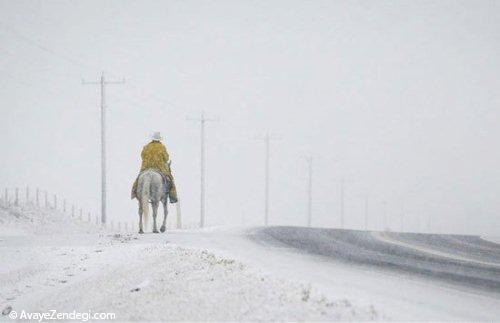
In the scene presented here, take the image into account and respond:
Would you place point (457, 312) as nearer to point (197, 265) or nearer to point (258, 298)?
point (258, 298)

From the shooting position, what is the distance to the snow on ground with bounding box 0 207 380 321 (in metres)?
6.91

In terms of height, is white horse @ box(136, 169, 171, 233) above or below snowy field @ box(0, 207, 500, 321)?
above

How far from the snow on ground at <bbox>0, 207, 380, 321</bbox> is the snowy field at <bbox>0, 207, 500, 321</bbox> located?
0.05ft

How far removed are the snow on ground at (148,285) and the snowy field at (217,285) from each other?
0.7 inches

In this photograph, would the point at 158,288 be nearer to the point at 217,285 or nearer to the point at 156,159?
the point at 217,285

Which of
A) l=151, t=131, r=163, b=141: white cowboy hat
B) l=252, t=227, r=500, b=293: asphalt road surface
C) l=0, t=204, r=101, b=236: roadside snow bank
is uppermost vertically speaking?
l=151, t=131, r=163, b=141: white cowboy hat

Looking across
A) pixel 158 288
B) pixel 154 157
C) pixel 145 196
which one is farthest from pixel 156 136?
pixel 158 288

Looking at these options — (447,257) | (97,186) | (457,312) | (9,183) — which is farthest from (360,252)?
(97,186)

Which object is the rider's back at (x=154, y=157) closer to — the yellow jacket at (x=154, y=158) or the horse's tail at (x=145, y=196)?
the yellow jacket at (x=154, y=158)

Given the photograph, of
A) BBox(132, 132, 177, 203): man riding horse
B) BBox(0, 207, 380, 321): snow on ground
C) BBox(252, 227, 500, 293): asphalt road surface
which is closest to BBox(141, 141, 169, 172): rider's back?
BBox(132, 132, 177, 203): man riding horse

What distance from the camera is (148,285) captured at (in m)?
9.30

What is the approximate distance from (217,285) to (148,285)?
5.00 ft

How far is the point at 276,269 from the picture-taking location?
31.9 feet

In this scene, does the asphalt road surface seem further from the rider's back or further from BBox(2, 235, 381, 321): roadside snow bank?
the rider's back
